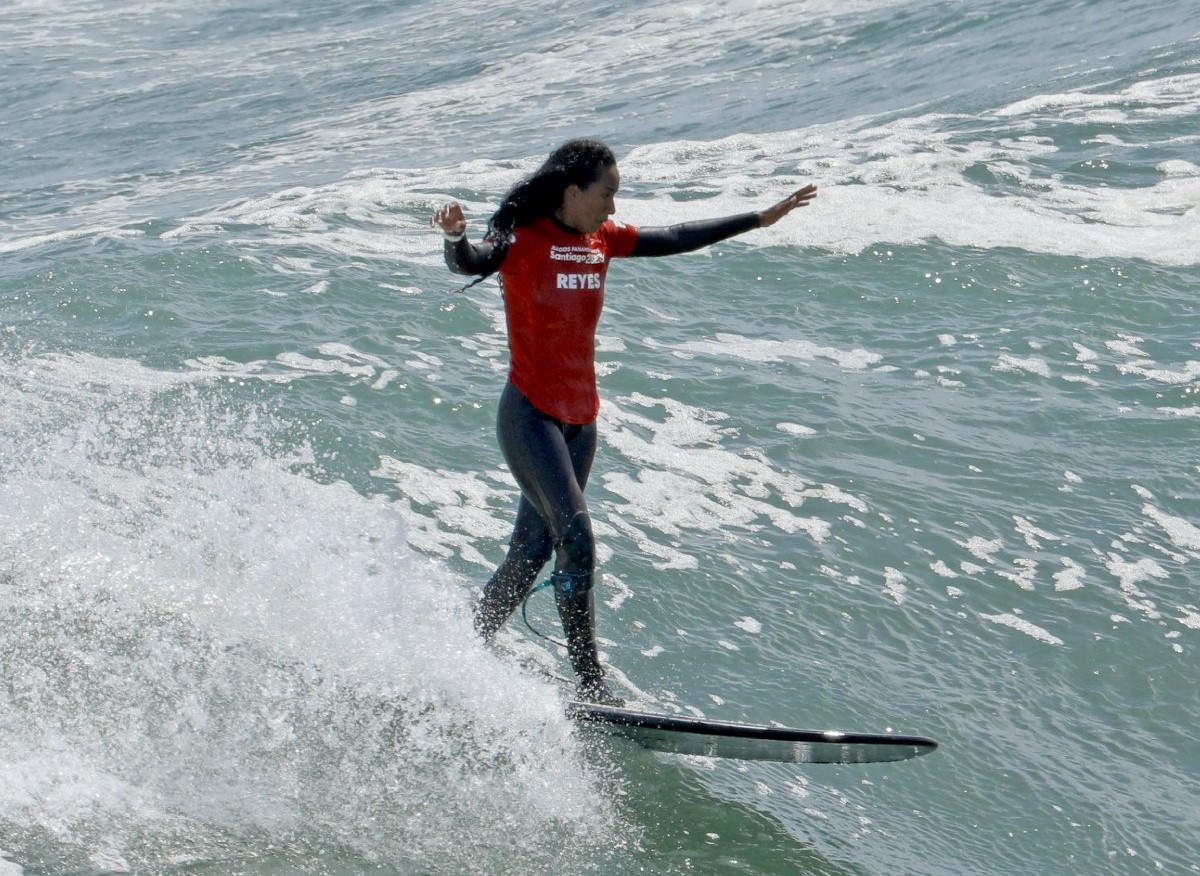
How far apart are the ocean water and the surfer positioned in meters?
0.51

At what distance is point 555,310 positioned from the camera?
4.93 meters

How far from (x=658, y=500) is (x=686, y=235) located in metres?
2.62

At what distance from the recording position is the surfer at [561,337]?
15.9ft

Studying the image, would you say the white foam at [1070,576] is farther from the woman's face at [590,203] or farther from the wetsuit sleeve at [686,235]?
the woman's face at [590,203]

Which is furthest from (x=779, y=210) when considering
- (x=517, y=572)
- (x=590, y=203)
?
(x=517, y=572)

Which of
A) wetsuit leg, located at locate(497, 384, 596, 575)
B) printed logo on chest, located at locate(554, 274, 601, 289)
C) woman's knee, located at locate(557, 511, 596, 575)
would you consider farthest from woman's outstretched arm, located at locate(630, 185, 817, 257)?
woman's knee, located at locate(557, 511, 596, 575)

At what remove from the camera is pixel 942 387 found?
29.3 feet

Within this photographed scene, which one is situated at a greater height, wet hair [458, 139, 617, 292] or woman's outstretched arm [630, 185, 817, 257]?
wet hair [458, 139, 617, 292]

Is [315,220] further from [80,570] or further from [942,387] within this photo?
[80,570]

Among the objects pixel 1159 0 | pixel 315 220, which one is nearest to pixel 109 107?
pixel 315 220

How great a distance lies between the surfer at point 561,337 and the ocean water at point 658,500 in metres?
0.51

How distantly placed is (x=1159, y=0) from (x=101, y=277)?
48.5ft

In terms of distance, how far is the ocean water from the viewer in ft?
15.7

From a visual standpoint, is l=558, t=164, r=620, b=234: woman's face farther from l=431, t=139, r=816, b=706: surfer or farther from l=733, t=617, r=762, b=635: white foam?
l=733, t=617, r=762, b=635: white foam
